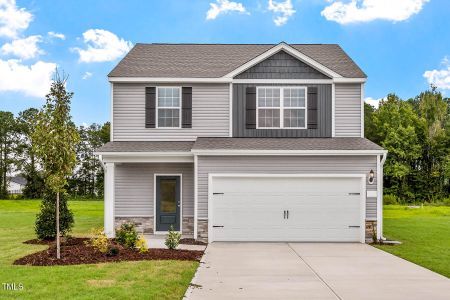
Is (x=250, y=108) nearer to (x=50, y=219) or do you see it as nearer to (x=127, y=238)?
(x=127, y=238)

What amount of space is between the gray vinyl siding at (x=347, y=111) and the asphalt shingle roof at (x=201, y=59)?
2.00 ft

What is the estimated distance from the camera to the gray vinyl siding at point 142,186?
16.9 metres

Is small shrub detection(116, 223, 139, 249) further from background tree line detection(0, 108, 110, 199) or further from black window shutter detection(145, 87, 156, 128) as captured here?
background tree line detection(0, 108, 110, 199)

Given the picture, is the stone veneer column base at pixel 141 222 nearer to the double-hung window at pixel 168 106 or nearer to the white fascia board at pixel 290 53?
the double-hung window at pixel 168 106

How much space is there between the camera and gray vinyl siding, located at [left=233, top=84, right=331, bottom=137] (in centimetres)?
1730

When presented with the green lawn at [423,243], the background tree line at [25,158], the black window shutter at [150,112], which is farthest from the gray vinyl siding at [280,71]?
the background tree line at [25,158]

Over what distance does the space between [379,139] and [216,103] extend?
37.3 m

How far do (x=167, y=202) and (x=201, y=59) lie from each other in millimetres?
6088

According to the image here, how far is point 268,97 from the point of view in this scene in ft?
57.4

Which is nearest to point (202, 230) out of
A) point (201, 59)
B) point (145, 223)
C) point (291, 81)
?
point (145, 223)

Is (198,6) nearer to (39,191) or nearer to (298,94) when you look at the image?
(298,94)

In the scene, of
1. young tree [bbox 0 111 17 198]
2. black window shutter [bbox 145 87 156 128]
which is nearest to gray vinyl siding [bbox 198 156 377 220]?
black window shutter [bbox 145 87 156 128]

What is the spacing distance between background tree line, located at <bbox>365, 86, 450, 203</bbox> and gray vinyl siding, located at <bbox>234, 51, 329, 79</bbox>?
29.9 m

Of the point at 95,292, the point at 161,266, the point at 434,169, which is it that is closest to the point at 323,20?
the point at 161,266
